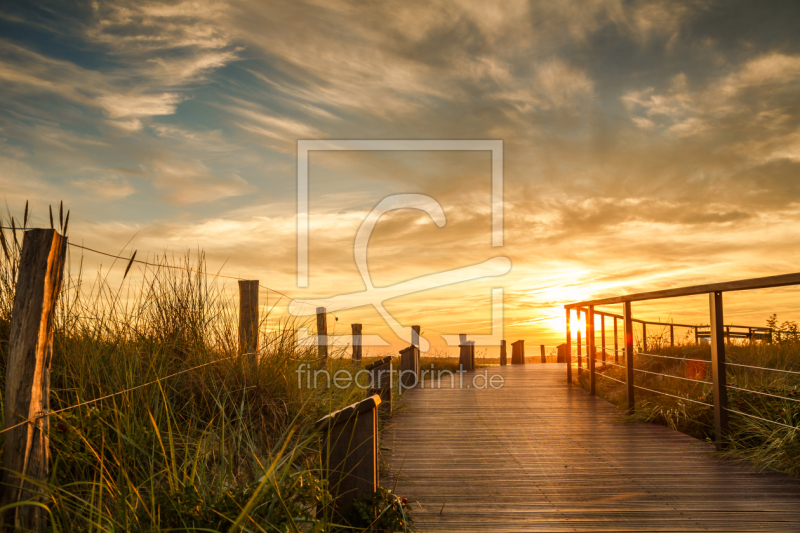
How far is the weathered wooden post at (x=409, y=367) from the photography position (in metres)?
9.33

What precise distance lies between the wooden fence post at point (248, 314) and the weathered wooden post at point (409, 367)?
4.67 metres

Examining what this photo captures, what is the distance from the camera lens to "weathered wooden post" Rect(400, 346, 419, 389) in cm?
933

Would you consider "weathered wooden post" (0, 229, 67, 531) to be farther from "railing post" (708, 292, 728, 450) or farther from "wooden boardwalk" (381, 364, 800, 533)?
"railing post" (708, 292, 728, 450)

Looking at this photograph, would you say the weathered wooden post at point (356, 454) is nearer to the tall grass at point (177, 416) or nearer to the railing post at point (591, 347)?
the tall grass at point (177, 416)

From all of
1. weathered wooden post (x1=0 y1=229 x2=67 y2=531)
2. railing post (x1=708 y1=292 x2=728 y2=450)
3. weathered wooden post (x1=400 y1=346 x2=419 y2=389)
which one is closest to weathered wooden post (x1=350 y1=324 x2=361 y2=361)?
weathered wooden post (x1=400 y1=346 x2=419 y2=389)

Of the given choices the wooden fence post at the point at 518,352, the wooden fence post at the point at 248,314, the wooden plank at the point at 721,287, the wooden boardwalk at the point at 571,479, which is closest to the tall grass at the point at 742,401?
the wooden boardwalk at the point at 571,479

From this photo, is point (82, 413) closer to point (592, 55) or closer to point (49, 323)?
point (49, 323)

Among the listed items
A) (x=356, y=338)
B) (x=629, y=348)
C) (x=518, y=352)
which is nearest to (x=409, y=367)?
(x=356, y=338)

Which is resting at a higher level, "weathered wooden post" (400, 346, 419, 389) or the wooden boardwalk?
"weathered wooden post" (400, 346, 419, 389)

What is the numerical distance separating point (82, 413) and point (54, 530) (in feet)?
3.82

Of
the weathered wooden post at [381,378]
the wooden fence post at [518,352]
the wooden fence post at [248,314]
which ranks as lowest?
the wooden fence post at [518,352]

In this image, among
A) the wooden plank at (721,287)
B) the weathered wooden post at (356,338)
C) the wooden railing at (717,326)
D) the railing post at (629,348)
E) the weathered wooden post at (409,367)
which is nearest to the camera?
the wooden plank at (721,287)

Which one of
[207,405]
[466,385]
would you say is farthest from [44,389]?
[466,385]

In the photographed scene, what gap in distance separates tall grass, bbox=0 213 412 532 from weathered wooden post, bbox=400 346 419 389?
447 centimetres
